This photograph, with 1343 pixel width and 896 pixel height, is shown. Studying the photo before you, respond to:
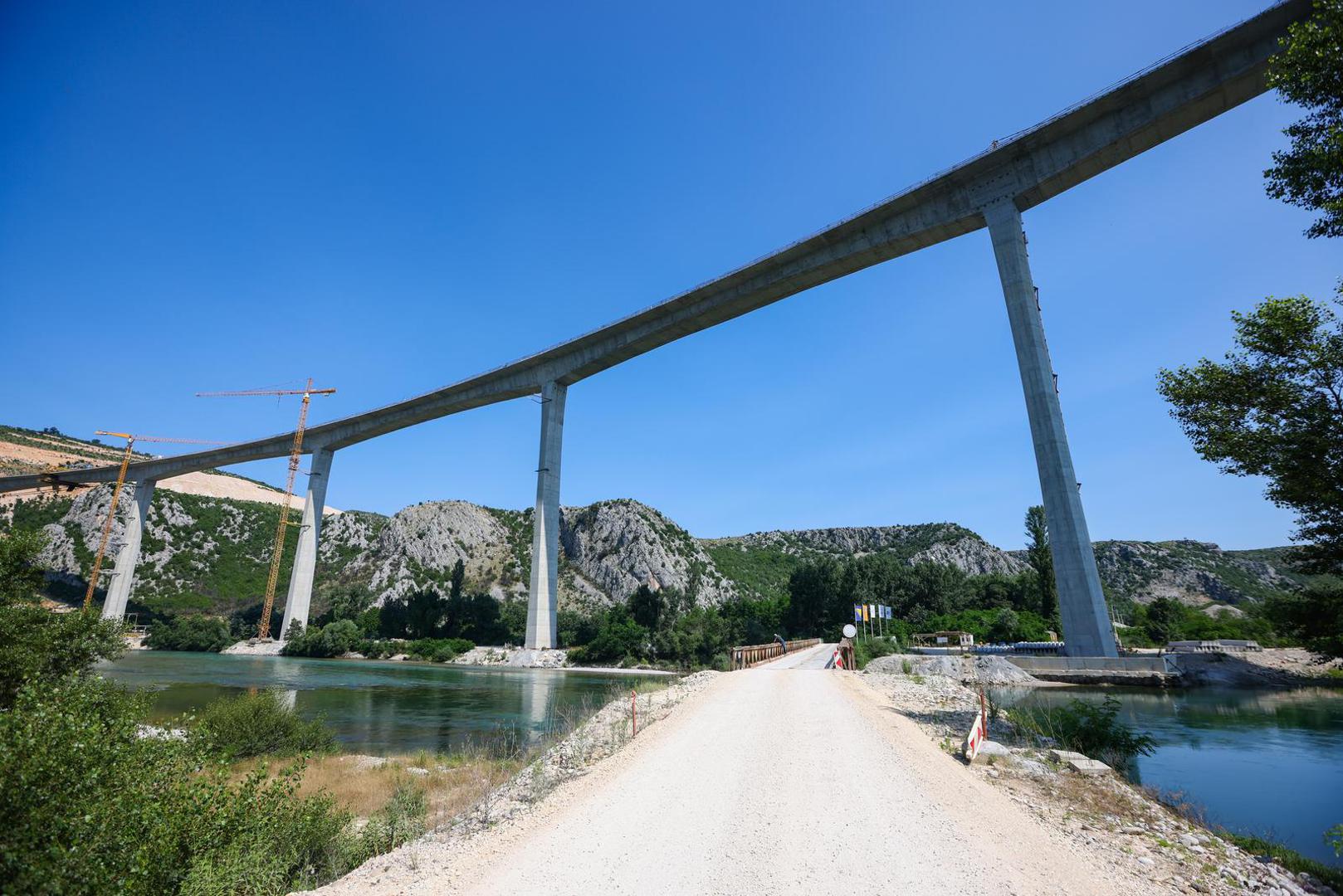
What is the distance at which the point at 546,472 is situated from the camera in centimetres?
5241

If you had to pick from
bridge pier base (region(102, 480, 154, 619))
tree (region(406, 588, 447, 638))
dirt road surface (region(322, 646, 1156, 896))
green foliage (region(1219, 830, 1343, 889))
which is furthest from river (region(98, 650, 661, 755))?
bridge pier base (region(102, 480, 154, 619))

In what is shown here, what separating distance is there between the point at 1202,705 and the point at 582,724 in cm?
2877

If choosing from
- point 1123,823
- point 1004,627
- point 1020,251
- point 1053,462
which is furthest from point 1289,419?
point 1004,627

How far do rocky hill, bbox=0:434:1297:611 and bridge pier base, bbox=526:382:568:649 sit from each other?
131 ft

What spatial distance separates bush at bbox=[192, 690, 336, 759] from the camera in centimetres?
1523

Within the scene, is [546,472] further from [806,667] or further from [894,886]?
[894,886]

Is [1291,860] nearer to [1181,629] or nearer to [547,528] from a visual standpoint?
[547,528]

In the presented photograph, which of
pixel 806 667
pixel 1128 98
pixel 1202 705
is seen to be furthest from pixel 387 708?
pixel 1128 98

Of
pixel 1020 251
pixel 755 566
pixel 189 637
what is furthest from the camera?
pixel 755 566

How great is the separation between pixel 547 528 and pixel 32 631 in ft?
119

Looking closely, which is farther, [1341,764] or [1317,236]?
[1341,764]

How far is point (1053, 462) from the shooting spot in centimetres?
2575

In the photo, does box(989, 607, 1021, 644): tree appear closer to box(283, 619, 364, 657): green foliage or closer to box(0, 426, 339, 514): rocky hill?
box(283, 619, 364, 657): green foliage

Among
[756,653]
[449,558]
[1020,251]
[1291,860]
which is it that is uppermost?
[1020,251]
